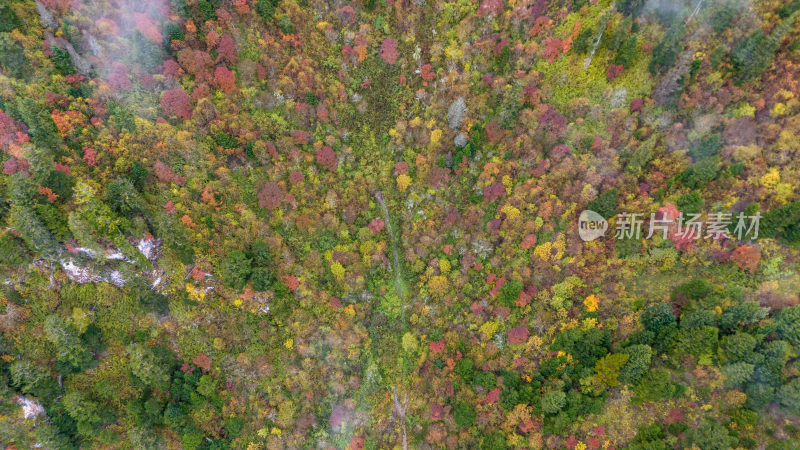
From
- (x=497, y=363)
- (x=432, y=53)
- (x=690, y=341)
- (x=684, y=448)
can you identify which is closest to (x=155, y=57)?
(x=432, y=53)

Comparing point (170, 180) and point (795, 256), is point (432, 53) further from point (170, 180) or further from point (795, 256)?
point (795, 256)

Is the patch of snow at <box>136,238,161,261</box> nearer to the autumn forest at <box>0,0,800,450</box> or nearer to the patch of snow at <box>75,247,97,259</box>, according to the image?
the autumn forest at <box>0,0,800,450</box>
